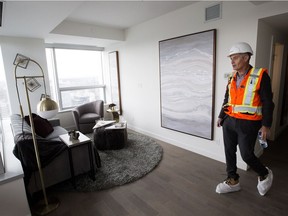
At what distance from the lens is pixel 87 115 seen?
4488mm

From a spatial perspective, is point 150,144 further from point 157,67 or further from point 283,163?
point 283,163

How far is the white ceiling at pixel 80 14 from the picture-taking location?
214 cm

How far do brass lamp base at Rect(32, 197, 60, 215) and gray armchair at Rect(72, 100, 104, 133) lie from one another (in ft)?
7.61

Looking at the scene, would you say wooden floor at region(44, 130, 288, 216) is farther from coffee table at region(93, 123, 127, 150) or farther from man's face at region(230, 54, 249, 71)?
man's face at region(230, 54, 249, 71)

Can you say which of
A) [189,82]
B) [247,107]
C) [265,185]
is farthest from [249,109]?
[189,82]

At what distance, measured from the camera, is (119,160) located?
9.81ft

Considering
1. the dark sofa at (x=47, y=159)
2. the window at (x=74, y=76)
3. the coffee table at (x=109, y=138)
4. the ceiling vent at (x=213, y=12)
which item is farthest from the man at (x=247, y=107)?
the window at (x=74, y=76)

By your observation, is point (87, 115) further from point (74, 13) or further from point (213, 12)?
point (213, 12)

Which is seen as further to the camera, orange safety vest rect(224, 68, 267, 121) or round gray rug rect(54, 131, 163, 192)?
round gray rug rect(54, 131, 163, 192)

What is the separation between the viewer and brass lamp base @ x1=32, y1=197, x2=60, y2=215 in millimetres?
1912

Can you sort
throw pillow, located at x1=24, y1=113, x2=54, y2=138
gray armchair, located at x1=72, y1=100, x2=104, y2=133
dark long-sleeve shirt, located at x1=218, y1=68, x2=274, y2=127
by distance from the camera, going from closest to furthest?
dark long-sleeve shirt, located at x1=218, y1=68, x2=274, y2=127
throw pillow, located at x1=24, y1=113, x2=54, y2=138
gray armchair, located at x1=72, y1=100, x2=104, y2=133

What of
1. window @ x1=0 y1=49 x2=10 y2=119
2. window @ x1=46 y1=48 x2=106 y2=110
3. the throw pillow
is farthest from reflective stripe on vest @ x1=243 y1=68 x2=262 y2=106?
window @ x1=46 y1=48 x2=106 y2=110

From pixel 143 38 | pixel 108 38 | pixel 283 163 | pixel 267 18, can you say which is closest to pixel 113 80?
pixel 108 38

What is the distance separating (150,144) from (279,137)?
108 inches
